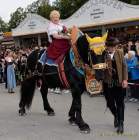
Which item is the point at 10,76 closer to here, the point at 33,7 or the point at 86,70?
the point at 86,70

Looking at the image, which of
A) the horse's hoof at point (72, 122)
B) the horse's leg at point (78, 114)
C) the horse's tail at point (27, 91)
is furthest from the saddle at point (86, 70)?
the horse's tail at point (27, 91)

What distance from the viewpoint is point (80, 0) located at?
169 ft

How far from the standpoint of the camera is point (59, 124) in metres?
9.30

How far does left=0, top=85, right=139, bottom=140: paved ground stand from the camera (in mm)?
8047

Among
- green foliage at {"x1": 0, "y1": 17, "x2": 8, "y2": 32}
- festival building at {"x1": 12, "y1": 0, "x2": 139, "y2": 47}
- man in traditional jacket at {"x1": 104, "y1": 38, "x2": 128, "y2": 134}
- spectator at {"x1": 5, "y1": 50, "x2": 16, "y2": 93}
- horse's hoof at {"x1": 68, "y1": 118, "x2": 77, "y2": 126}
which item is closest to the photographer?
man in traditional jacket at {"x1": 104, "y1": 38, "x2": 128, "y2": 134}

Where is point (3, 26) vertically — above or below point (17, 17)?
below

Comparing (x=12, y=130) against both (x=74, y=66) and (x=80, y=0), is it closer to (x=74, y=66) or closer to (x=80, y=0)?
(x=74, y=66)

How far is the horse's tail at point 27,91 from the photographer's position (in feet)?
35.5

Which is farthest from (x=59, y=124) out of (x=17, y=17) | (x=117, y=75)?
(x=17, y=17)

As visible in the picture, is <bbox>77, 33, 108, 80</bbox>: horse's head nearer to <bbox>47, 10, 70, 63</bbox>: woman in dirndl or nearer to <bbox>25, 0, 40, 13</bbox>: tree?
<bbox>47, 10, 70, 63</bbox>: woman in dirndl

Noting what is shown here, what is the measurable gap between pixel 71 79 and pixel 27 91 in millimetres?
2438

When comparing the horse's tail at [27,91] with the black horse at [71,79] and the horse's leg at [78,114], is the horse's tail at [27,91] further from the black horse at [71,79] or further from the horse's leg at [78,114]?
the horse's leg at [78,114]

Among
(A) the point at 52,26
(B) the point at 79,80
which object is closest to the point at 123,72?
(B) the point at 79,80

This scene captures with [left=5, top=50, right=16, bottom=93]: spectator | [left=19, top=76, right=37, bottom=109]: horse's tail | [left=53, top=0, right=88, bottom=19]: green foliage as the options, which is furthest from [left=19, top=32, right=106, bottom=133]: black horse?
[left=53, top=0, right=88, bottom=19]: green foliage
